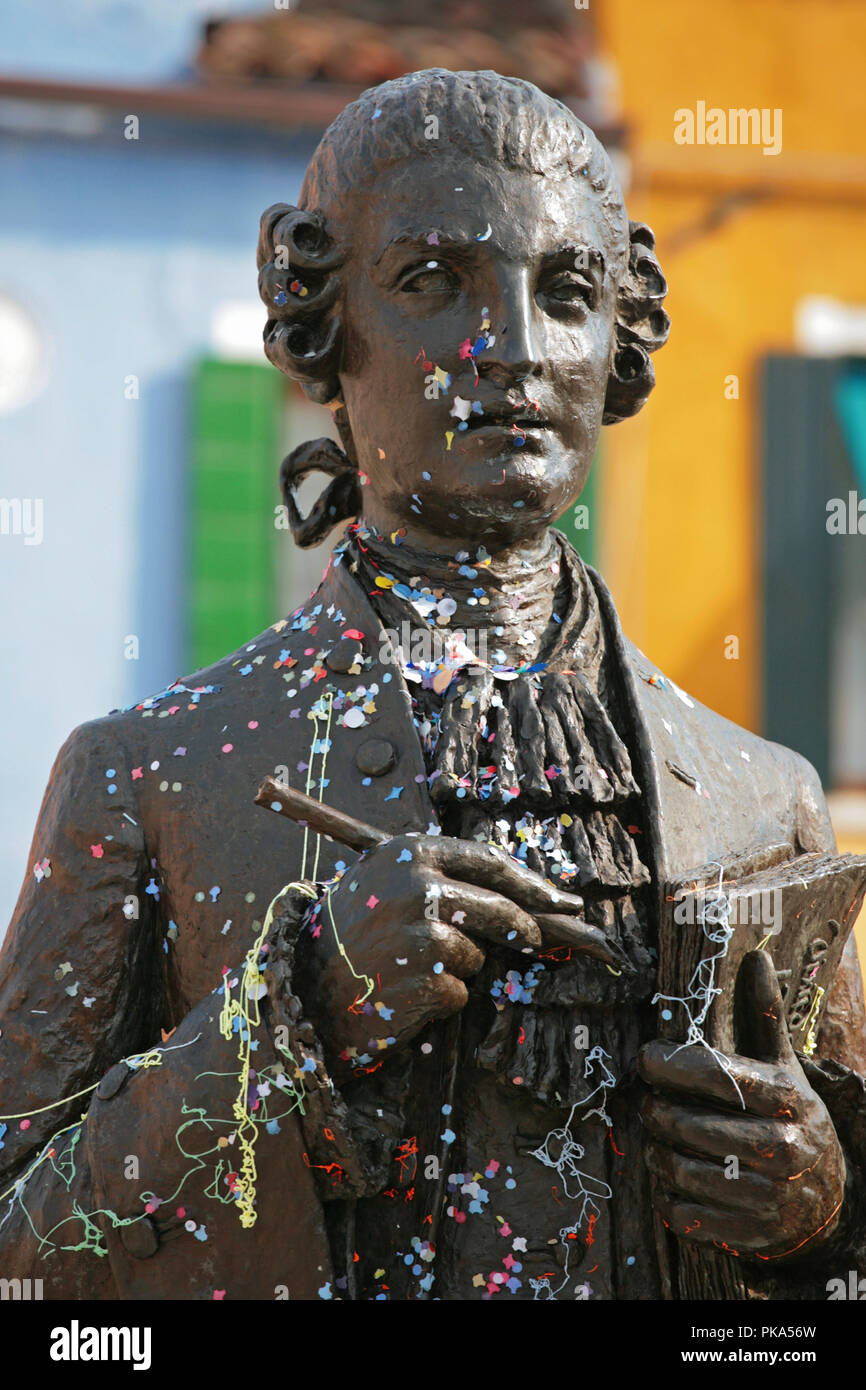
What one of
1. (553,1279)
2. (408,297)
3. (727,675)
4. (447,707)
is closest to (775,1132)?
(553,1279)

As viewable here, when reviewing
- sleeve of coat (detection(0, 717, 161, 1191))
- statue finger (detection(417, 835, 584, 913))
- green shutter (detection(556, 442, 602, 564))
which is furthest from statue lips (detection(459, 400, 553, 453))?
green shutter (detection(556, 442, 602, 564))

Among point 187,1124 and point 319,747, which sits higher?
point 319,747

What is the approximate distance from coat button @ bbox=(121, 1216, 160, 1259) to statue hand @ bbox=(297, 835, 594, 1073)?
12.2 inches

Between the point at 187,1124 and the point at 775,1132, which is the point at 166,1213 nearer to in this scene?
the point at 187,1124

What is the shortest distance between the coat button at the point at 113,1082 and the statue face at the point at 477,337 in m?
0.86

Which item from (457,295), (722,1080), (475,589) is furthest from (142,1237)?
(457,295)

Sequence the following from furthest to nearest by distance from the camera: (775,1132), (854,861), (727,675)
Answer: (727,675) < (854,861) < (775,1132)

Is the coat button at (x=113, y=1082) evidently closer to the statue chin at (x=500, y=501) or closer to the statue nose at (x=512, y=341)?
the statue chin at (x=500, y=501)

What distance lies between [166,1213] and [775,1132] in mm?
763

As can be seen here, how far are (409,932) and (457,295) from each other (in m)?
0.89

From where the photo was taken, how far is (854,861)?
2.92 meters

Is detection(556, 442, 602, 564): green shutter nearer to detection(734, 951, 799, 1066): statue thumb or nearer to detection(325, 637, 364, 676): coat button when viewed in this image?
detection(325, 637, 364, 676): coat button

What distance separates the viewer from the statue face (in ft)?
9.68

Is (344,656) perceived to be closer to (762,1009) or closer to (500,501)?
(500,501)
